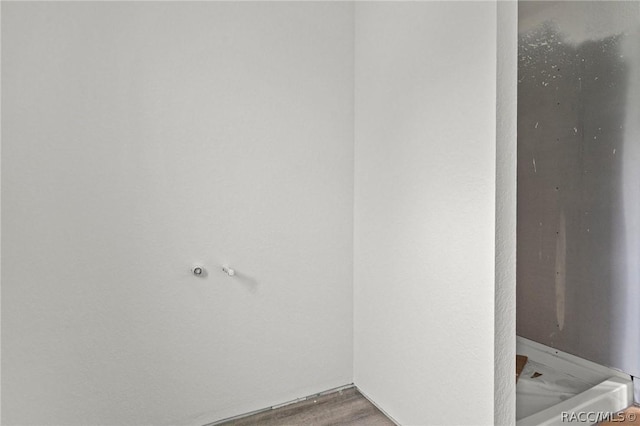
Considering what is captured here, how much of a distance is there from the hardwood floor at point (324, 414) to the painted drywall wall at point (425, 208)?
2.6 inches

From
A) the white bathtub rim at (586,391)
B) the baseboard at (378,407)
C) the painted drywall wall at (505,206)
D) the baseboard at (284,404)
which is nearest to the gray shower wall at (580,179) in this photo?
the white bathtub rim at (586,391)

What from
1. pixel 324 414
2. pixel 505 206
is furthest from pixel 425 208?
pixel 324 414

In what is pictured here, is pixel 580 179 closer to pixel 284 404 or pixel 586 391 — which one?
pixel 586 391

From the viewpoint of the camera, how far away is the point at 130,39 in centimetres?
127

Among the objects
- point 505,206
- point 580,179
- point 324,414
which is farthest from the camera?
point 580,179

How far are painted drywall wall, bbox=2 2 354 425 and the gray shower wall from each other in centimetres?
95

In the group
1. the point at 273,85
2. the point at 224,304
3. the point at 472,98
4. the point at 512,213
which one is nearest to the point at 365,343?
the point at 224,304

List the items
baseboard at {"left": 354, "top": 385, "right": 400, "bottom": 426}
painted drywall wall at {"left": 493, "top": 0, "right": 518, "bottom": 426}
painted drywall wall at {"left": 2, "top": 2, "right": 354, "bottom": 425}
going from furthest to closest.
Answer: baseboard at {"left": 354, "top": 385, "right": 400, "bottom": 426} → painted drywall wall at {"left": 2, "top": 2, "right": 354, "bottom": 425} → painted drywall wall at {"left": 493, "top": 0, "right": 518, "bottom": 426}

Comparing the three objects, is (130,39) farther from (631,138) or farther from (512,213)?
(631,138)

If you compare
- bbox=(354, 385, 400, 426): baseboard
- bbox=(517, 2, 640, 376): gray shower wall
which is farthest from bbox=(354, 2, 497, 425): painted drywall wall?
bbox=(517, 2, 640, 376): gray shower wall

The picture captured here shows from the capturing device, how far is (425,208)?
1.27 metres

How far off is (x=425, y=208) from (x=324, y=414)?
974 millimetres

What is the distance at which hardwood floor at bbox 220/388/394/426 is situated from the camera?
1.41 m

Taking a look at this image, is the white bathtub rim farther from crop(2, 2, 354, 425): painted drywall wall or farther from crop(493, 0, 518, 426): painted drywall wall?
crop(2, 2, 354, 425): painted drywall wall
